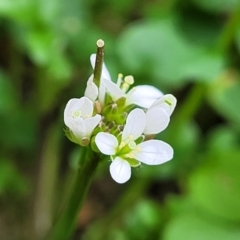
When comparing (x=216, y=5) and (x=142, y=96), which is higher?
(x=142, y=96)

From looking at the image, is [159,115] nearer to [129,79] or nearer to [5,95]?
[129,79]

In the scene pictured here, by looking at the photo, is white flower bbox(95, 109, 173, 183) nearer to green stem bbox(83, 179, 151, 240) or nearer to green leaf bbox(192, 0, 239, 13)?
green stem bbox(83, 179, 151, 240)

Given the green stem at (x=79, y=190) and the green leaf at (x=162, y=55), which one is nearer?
the green stem at (x=79, y=190)

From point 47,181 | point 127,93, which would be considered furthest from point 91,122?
point 47,181

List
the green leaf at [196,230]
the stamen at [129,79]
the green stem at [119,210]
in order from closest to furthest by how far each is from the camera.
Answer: the stamen at [129,79]
the green leaf at [196,230]
the green stem at [119,210]

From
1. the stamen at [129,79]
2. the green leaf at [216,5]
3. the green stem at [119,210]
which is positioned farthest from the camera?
the green leaf at [216,5]

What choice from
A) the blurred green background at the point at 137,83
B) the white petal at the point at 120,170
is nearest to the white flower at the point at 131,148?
the white petal at the point at 120,170

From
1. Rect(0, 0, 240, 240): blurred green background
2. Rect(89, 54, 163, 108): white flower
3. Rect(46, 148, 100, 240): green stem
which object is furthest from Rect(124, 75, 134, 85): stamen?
Rect(0, 0, 240, 240): blurred green background

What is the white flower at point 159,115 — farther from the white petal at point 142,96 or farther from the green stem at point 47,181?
the green stem at point 47,181
